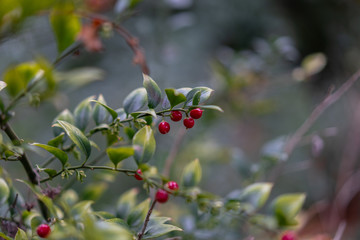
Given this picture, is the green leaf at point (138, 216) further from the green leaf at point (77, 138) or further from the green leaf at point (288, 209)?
the green leaf at point (288, 209)

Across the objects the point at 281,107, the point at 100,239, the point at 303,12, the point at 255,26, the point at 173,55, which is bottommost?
the point at 100,239

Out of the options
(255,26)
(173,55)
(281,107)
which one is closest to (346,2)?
(255,26)

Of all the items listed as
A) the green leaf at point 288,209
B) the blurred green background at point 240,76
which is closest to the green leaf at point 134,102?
the green leaf at point 288,209

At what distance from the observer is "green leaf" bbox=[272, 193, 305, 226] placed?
67 cm

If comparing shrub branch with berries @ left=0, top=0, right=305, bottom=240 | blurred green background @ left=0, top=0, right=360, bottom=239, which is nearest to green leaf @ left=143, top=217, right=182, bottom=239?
shrub branch with berries @ left=0, top=0, right=305, bottom=240

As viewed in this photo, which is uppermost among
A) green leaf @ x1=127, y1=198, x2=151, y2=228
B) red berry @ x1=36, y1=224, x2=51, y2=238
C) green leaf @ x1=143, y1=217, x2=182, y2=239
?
green leaf @ x1=127, y1=198, x2=151, y2=228

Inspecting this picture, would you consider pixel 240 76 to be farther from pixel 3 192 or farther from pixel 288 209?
pixel 3 192

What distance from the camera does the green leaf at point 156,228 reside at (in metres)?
0.45

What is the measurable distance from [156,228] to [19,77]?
13.1 inches

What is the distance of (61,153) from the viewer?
46 cm

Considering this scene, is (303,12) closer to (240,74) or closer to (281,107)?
(281,107)

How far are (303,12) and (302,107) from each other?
1.79ft

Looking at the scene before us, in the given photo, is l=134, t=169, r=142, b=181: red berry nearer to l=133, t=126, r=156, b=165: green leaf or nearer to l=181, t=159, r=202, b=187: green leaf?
l=133, t=126, r=156, b=165: green leaf

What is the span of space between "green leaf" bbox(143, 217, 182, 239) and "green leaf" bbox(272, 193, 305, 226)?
0.98 ft
